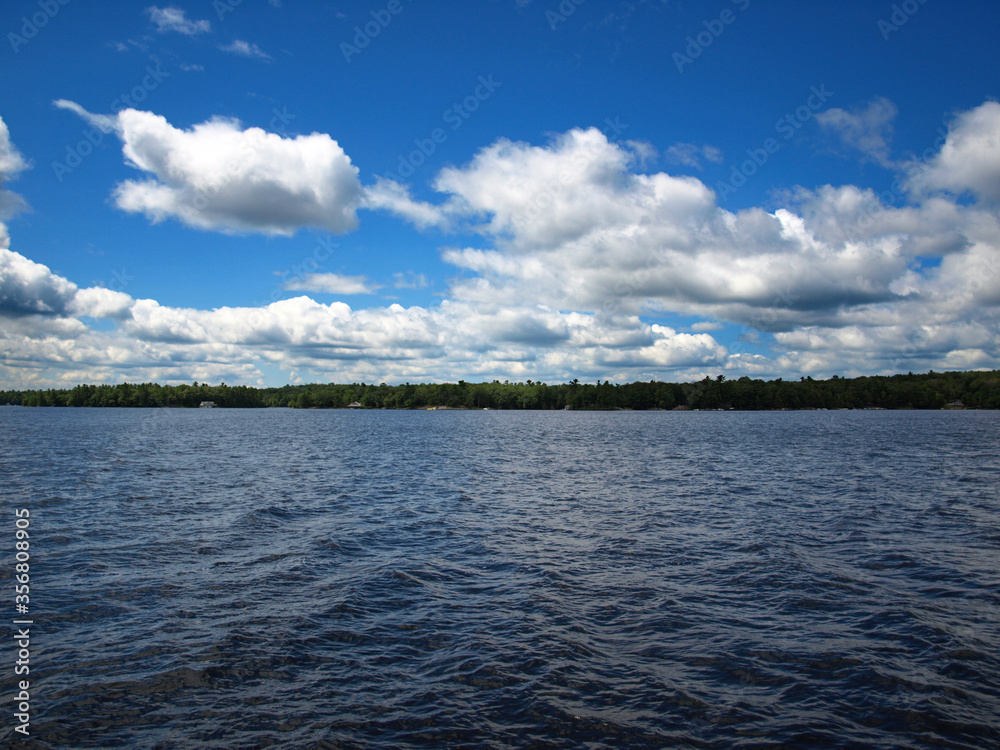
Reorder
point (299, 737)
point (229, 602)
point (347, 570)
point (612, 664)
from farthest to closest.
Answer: point (347, 570) < point (229, 602) < point (612, 664) < point (299, 737)

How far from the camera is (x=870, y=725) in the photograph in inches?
427

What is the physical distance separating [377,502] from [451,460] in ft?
92.0

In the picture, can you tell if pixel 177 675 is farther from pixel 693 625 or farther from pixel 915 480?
pixel 915 480

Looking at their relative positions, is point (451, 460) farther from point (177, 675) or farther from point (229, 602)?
point (177, 675)

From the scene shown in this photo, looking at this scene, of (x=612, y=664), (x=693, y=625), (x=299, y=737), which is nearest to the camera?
(x=299, y=737)

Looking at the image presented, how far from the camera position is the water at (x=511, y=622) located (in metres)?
10.8

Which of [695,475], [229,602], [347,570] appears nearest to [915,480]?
[695,475]

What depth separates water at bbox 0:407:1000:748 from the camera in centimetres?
1083

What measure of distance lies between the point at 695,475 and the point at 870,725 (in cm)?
3894

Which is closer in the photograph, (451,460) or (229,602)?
(229,602)

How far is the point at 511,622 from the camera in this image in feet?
51.2

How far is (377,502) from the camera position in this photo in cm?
3538

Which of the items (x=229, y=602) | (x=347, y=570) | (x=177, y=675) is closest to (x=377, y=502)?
(x=347, y=570)

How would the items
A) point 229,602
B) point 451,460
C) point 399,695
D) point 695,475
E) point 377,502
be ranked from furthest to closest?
point 451,460 → point 695,475 → point 377,502 → point 229,602 → point 399,695
